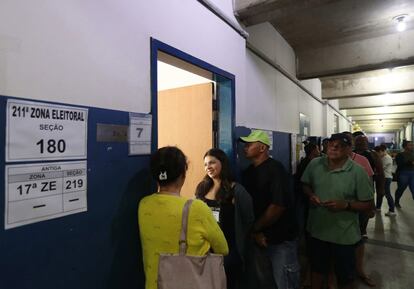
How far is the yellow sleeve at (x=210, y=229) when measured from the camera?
1108 millimetres

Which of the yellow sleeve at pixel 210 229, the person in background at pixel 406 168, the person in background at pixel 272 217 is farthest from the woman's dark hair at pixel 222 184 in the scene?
the person in background at pixel 406 168

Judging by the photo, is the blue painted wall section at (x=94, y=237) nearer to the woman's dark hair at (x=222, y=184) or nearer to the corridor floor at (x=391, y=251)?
the woman's dark hair at (x=222, y=184)

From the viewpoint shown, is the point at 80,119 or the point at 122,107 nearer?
the point at 80,119

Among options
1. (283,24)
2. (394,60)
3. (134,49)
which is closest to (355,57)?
(394,60)

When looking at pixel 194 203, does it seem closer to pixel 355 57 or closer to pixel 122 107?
pixel 122 107

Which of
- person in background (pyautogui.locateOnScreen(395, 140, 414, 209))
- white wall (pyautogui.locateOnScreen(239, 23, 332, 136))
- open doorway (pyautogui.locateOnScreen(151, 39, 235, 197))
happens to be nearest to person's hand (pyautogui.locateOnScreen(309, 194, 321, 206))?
open doorway (pyautogui.locateOnScreen(151, 39, 235, 197))

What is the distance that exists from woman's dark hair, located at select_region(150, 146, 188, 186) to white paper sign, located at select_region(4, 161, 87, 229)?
0.95ft

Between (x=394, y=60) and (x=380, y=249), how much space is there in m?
2.57

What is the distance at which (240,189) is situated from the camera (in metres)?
1.70

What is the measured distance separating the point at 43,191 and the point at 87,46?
0.59 meters

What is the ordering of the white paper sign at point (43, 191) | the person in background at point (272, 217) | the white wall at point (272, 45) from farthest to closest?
1. the white wall at point (272, 45)
2. the person in background at point (272, 217)
3. the white paper sign at point (43, 191)

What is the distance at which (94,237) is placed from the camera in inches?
43.6

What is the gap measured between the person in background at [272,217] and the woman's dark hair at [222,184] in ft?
0.90

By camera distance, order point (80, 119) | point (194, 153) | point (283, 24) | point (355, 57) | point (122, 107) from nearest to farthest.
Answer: point (80, 119), point (122, 107), point (194, 153), point (283, 24), point (355, 57)
